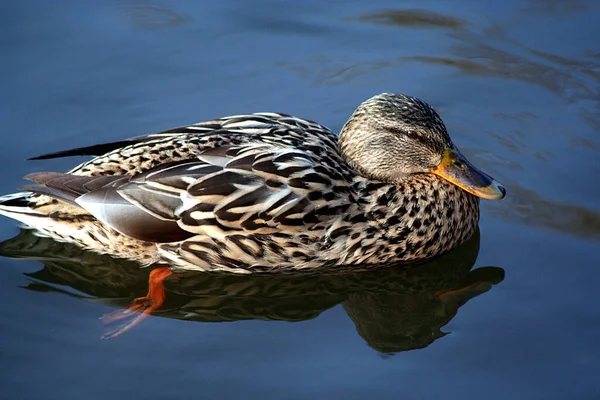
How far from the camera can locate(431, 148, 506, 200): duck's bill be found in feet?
23.9

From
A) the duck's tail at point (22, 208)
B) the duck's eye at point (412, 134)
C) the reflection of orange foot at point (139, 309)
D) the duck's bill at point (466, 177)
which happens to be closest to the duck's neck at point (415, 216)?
the duck's bill at point (466, 177)

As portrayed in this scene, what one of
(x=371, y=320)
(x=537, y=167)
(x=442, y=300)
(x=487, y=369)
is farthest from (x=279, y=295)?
(x=537, y=167)

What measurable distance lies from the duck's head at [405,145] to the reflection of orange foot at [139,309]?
1.82m

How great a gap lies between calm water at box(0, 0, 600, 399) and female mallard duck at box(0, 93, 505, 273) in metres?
0.26

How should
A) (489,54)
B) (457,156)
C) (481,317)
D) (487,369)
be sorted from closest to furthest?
(487,369) → (481,317) → (457,156) → (489,54)

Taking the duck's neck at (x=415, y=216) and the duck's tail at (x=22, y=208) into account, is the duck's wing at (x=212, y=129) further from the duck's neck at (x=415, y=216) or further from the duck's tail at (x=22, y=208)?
the duck's neck at (x=415, y=216)

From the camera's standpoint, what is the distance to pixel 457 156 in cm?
742

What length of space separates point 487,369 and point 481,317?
1.94ft

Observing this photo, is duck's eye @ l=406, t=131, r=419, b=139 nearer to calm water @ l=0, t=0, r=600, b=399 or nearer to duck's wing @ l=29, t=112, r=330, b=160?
duck's wing @ l=29, t=112, r=330, b=160

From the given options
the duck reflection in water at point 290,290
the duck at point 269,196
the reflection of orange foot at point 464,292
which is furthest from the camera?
the reflection of orange foot at point 464,292

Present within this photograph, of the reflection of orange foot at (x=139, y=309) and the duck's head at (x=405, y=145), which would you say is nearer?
the reflection of orange foot at (x=139, y=309)

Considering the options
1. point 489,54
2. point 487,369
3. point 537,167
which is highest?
point 489,54

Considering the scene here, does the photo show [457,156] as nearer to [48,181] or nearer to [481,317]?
[481,317]

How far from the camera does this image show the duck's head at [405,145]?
7316 millimetres
